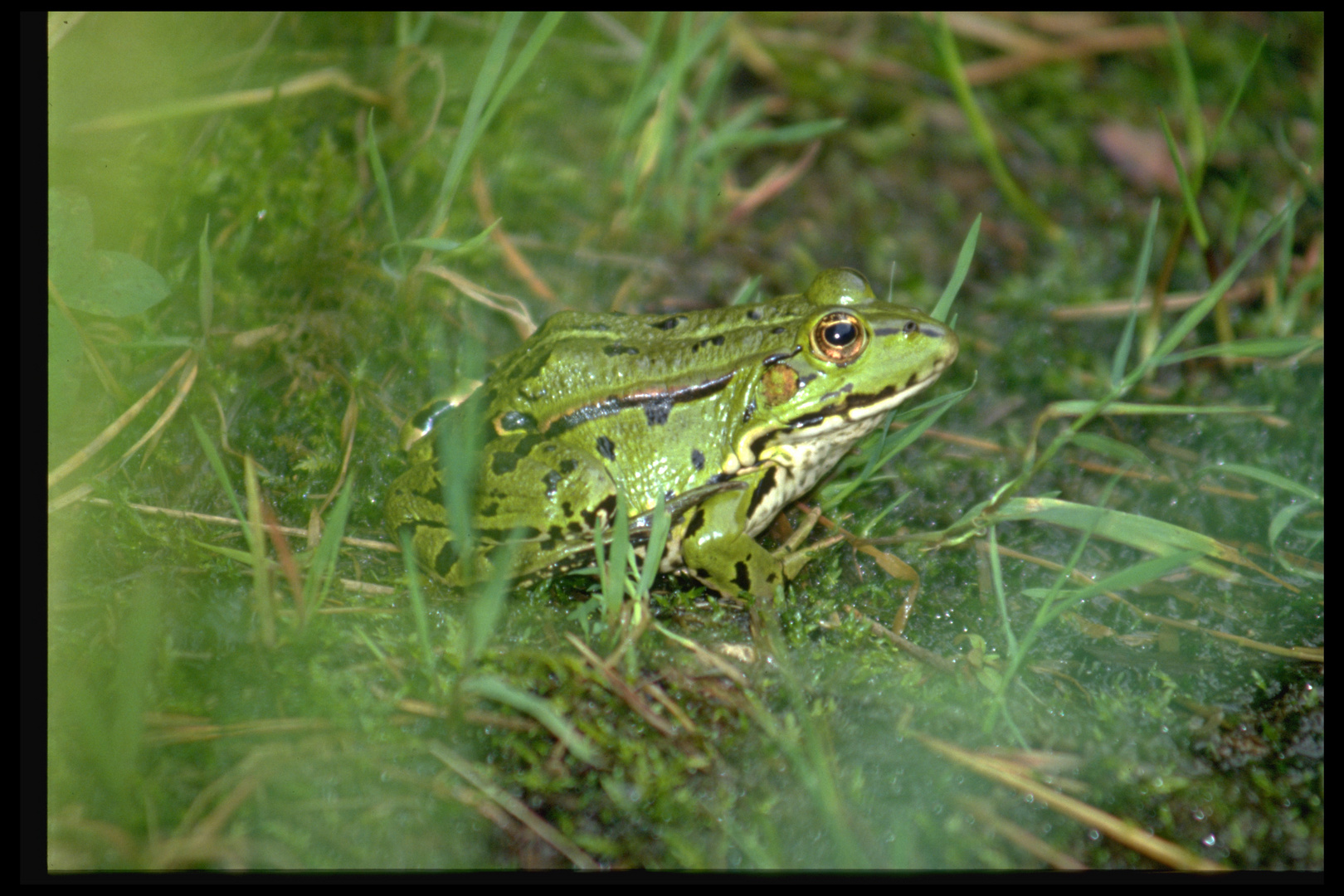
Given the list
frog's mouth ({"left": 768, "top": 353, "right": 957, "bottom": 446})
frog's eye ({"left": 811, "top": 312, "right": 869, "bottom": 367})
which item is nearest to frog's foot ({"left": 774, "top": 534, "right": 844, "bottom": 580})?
frog's mouth ({"left": 768, "top": 353, "right": 957, "bottom": 446})

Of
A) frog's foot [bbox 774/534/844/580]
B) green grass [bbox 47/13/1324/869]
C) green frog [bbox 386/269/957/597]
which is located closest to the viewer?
green grass [bbox 47/13/1324/869]

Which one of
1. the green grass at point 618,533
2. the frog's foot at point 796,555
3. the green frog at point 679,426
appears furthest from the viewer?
the frog's foot at point 796,555

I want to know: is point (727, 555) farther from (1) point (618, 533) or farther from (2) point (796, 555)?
(1) point (618, 533)

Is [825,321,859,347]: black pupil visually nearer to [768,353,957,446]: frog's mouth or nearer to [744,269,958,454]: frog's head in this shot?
[744,269,958,454]: frog's head

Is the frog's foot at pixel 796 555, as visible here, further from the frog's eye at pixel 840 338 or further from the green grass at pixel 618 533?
the frog's eye at pixel 840 338

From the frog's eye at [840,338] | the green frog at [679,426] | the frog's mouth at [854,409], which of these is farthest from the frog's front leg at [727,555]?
the frog's eye at [840,338]

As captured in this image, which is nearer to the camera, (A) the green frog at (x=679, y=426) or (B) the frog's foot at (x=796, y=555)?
(A) the green frog at (x=679, y=426)
